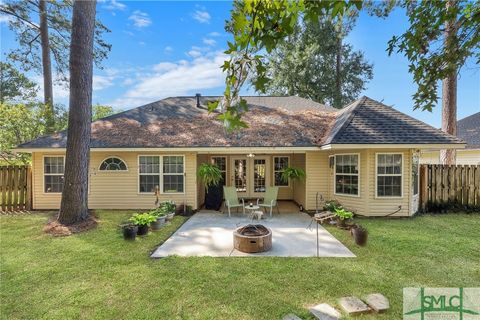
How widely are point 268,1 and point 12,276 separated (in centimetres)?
584

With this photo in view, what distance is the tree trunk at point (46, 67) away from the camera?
45.8ft

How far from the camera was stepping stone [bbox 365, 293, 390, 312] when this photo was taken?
11.1ft

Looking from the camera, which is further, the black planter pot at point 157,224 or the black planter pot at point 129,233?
the black planter pot at point 157,224

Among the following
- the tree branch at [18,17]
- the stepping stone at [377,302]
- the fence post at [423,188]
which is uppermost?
the tree branch at [18,17]

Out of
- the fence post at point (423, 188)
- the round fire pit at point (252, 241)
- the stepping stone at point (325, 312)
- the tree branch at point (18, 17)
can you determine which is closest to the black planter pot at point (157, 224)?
the round fire pit at point (252, 241)

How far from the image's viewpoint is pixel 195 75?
14.0m

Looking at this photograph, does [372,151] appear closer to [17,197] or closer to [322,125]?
[322,125]

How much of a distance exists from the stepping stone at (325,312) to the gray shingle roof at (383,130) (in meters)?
5.71

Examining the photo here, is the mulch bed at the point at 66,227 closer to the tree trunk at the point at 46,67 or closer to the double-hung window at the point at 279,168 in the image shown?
the double-hung window at the point at 279,168

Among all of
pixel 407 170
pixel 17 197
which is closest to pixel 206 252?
pixel 407 170

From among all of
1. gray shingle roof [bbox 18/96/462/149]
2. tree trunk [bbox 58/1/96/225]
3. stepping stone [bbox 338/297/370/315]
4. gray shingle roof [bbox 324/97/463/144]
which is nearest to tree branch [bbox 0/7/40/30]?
gray shingle roof [bbox 18/96/462/149]

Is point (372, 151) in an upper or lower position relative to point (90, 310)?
upper

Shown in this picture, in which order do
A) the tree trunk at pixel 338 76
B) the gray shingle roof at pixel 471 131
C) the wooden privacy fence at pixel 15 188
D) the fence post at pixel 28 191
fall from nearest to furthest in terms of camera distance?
the wooden privacy fence at pixel 15 188
the fence post at pixel 28 191
the gray shingle roof at pixel 471 131
the tree trunk at pixel 338 76

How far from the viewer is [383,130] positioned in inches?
342
